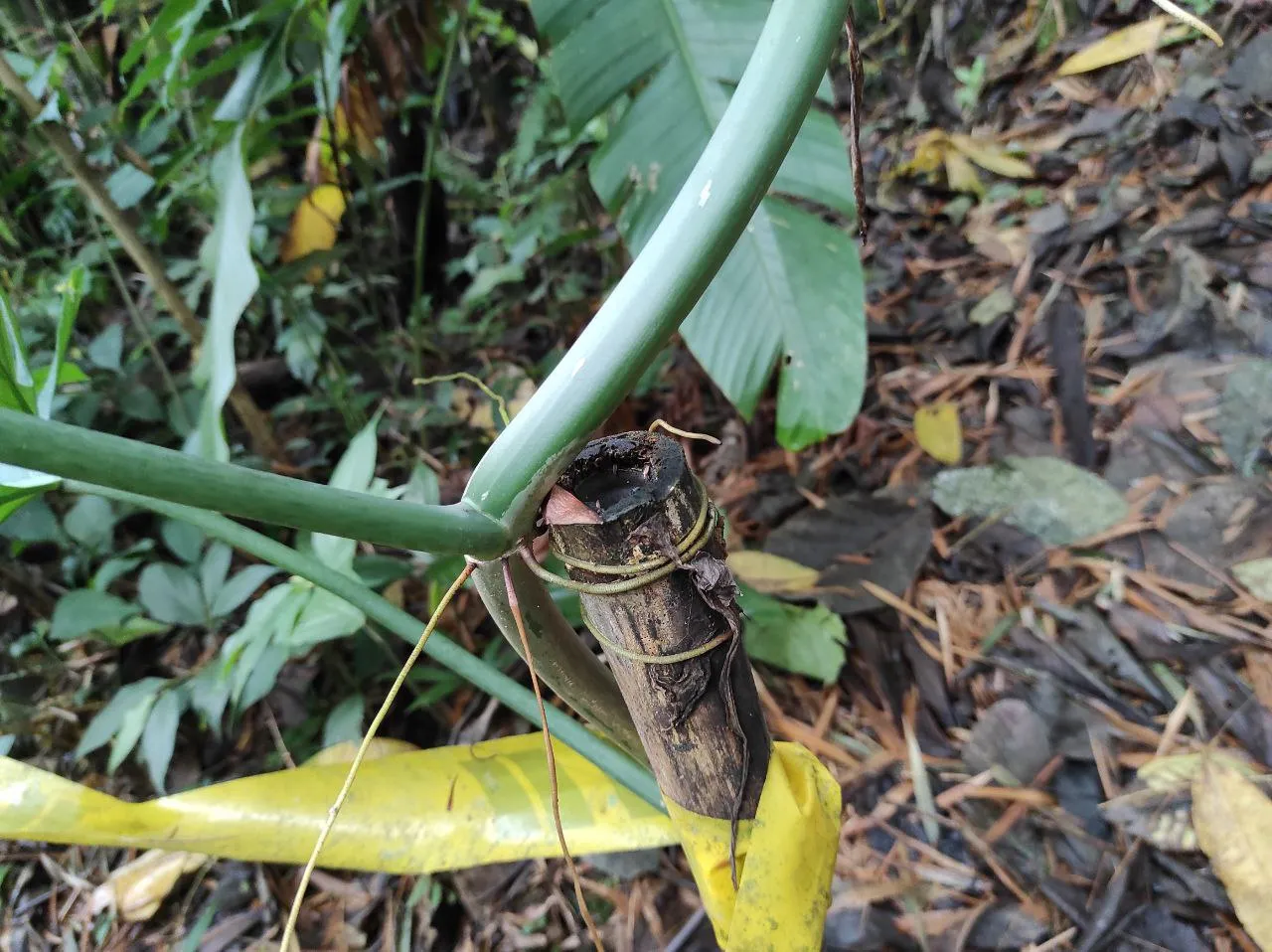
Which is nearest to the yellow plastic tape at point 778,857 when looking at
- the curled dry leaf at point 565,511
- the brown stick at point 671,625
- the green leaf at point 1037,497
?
the brown stick at point 671,625

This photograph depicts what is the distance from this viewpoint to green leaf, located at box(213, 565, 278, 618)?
3.17 ft

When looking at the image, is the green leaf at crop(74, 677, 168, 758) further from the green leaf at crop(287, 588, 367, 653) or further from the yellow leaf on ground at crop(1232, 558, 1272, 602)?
the yellow leaf on ground at crop(1232, 558, 1272, 602)

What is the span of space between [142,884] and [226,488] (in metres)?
1.11

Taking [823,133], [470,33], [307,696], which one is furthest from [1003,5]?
[307,696]

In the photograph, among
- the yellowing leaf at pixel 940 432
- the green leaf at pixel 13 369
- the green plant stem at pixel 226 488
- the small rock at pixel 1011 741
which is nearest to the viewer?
the green plant stem at pixel 226 488

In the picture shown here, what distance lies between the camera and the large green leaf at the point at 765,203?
90cm

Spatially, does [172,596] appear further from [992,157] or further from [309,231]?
[992,157]

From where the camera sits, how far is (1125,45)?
182 centimetres

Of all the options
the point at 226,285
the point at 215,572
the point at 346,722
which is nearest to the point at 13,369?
the point at 226,285

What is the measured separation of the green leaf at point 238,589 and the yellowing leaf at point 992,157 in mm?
1758

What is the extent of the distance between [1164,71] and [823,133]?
137 centimetres

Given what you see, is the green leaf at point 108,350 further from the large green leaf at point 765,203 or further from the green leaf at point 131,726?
the large green leaf at point 765,203

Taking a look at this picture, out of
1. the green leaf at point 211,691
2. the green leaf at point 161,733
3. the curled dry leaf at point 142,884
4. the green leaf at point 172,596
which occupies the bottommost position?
the curled dry leaf at point 142,884

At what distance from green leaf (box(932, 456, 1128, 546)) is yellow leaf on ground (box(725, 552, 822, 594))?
0.92ft
